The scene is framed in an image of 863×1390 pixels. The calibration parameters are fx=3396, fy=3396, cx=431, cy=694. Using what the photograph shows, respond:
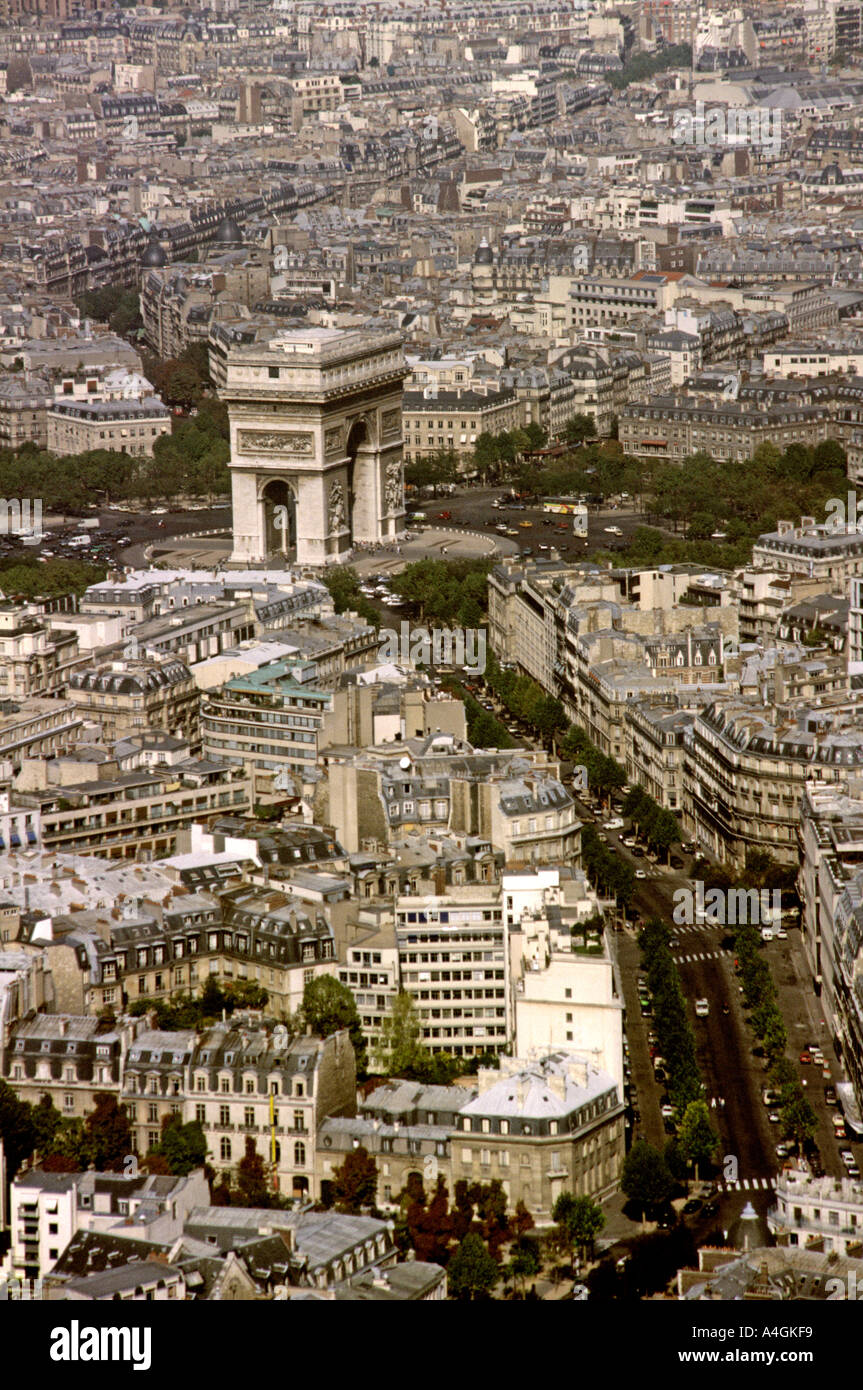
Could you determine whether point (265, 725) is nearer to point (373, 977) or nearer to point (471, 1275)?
point (373, 977)

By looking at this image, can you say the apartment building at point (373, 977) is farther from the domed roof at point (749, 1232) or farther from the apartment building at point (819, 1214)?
the apartment building at point (819, 1214)

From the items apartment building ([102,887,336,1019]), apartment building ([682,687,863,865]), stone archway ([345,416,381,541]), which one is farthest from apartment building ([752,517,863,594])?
apartment building ([102,887,336,1019])

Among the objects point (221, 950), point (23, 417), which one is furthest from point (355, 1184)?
point (23, 417)

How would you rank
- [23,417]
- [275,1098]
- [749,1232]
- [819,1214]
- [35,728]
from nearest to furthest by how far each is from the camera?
[819,1214]
[749,1232]
[275,1098]
[35,728]
[23,417]

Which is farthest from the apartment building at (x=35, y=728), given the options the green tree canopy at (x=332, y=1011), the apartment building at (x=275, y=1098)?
the apartment building at (x=275, y=1098)

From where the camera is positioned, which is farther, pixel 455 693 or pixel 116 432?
pixel 116 432
